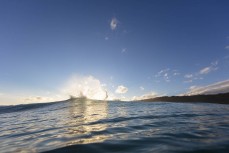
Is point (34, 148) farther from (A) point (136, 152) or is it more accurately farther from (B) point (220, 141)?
(B) point (220, 141)

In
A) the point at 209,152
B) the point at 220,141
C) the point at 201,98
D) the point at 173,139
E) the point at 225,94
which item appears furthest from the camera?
the point at 201,98

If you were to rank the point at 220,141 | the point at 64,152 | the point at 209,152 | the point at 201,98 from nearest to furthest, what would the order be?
the point at 209,152 → the point at 64,152 → the point at 220,141 → the point at 201,98

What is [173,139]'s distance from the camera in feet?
19.2

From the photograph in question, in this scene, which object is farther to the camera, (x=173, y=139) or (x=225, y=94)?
(x=225, y=94)

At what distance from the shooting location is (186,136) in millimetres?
6203

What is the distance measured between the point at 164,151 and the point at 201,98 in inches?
1281

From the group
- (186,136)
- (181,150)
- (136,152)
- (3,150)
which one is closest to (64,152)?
(136,152)

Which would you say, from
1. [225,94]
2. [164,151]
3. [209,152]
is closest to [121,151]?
[164,151]

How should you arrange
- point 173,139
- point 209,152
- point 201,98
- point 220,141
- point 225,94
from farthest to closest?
point 201,98 → point 225,94 → point 173,139 → point 220,141 → point 209,152

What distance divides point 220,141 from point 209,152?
50.7 inches

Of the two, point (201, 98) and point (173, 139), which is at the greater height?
point (201, 98)

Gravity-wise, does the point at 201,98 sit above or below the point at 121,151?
above

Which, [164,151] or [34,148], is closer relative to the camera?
[164,151]

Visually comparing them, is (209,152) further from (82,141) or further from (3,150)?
(3,150)
